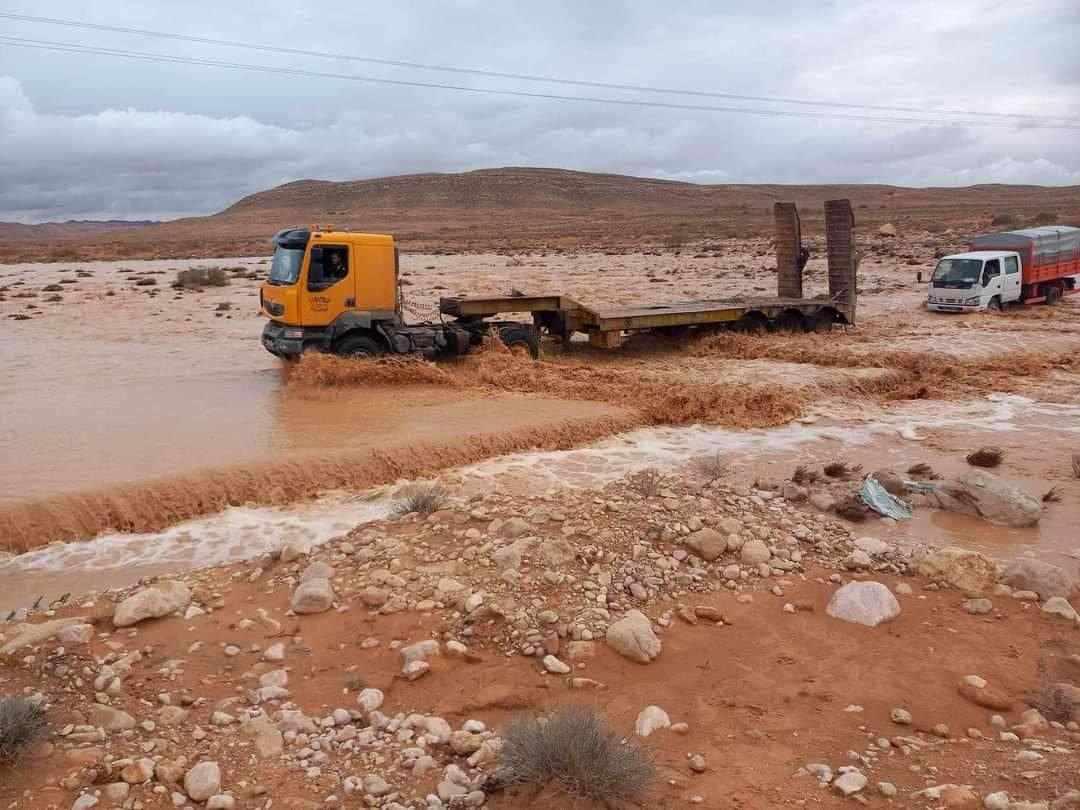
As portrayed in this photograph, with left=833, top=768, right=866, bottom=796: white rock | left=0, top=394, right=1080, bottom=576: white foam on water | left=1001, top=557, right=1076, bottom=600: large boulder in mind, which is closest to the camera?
left=833, top=768, right=866, bottom=796: white rock

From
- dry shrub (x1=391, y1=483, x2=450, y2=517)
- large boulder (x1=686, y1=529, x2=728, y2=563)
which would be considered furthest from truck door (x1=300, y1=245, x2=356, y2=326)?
large boulder (x1=686, y1=529, x2=728, y2=563)

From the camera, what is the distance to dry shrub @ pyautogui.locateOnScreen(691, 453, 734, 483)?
9.58 metres

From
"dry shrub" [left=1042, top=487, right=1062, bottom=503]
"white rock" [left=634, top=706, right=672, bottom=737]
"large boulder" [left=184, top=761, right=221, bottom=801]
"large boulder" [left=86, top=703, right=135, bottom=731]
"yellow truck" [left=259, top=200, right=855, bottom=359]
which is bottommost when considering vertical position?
"dry shrub" [left=1042, top=487, right=1062, bottom=503]

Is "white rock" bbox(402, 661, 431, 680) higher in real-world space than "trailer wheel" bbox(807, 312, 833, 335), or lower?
lower

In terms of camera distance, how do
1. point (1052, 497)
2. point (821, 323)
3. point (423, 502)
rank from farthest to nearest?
point (821, 323)
point (1052, 497)
point (423, 502)

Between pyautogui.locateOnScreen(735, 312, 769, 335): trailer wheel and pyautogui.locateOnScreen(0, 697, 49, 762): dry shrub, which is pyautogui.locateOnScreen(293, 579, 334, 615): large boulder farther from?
pyautogui.locateOnScreen(735, 312, 769, 335): trailer wheel

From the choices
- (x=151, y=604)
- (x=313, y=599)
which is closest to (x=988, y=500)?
(x=313, y=599)

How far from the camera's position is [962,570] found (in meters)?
6.65

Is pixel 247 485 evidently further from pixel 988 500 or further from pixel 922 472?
pixel 988 500

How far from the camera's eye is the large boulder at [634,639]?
5.50 meters

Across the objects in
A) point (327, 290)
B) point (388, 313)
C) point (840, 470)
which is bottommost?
point (840, 470)

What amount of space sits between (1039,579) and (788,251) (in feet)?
55.2

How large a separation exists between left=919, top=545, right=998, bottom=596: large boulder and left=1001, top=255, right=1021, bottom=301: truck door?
20.4 meters

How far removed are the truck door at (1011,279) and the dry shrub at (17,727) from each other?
25913 mm
